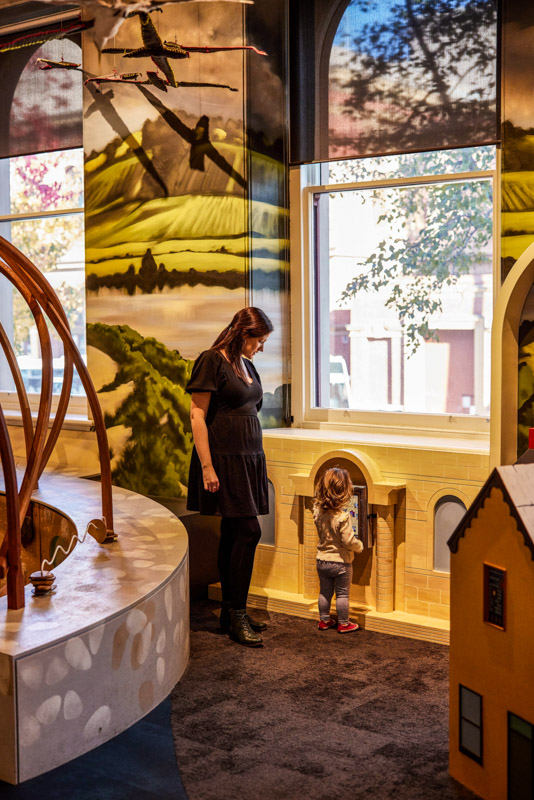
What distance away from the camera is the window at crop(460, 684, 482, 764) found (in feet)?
8.62

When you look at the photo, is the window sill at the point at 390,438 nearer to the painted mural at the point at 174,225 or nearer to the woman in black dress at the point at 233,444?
the painted mural at the point at 174,225

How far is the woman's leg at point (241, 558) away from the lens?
405 cm

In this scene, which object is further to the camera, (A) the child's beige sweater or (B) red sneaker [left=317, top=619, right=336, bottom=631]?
(B) red sneaker [left=317, top=619, right=336, bottom=631]

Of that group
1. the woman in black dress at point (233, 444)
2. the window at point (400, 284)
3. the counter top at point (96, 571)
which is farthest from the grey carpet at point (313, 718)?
the window at point (400, 284)

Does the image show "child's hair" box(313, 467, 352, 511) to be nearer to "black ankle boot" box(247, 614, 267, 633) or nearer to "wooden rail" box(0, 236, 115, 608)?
"black ankle boot" box(247, 614, 267, 633)

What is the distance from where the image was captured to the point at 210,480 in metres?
3.96

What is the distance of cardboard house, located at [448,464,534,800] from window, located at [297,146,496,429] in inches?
74.7

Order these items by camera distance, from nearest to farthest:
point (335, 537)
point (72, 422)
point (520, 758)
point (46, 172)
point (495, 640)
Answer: point (520, 758) < point (495, 640) < point (335, 537) < point (72, 422) < point (46, 172)

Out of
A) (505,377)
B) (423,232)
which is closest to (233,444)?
(505,377)

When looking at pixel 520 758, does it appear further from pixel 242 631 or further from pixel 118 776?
pixel 242 631

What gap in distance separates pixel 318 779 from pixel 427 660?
122cm

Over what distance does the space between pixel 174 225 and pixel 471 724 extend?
10.8 feet

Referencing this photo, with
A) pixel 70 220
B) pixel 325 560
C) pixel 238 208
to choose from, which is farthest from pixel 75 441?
pixel 325 560

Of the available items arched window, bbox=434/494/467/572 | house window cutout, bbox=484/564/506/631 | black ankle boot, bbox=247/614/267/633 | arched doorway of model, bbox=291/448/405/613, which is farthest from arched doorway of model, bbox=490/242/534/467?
black ankle boot, bbox=247/614/267/633
